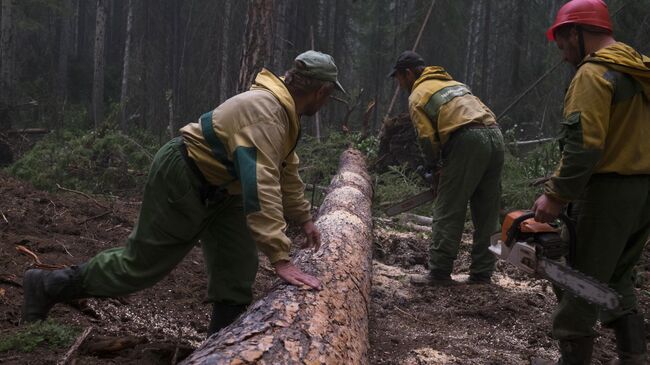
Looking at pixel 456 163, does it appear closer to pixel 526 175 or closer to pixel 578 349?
pixel 578 349

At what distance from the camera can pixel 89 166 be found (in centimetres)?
867

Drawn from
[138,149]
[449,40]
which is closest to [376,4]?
[449,40]

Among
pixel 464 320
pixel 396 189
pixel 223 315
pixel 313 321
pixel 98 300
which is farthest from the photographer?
pixel 396 189

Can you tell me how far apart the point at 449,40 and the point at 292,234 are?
19634mm

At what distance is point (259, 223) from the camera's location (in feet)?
8.55

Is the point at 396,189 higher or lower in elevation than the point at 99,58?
lower

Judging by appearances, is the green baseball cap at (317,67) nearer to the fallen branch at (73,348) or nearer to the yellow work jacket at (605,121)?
the yellow work jacket at (605,121)

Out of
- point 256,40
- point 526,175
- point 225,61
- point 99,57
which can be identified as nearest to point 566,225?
point 526,175

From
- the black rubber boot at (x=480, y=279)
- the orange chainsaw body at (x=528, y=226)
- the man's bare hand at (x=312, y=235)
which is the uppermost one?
the orange chainsaw body at (x=528, y=226)

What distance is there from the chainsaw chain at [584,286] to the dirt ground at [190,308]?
87cm

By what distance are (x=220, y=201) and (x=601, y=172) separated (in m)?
2.09

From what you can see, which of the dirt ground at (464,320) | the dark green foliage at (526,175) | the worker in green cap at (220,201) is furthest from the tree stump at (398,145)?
the worker in green cap at (220,201)

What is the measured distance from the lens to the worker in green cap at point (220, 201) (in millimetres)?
2752

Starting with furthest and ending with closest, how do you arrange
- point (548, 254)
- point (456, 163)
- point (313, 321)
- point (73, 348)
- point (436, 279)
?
point (436, 279)
point (456, 163)
point (548, 254)
point (73, 348)
point (313, 321)
